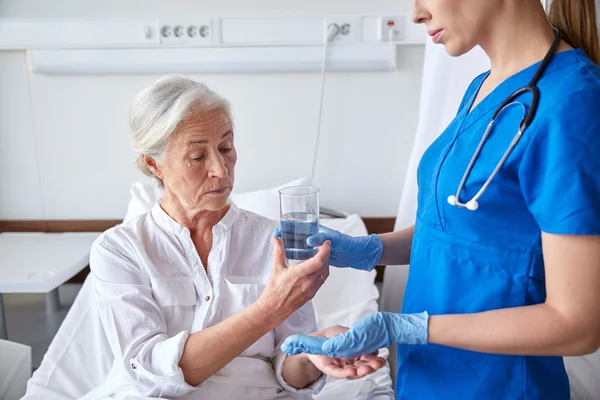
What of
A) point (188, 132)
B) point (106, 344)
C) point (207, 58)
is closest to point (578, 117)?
point (188, 132)

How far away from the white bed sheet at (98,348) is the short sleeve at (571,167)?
982 mm

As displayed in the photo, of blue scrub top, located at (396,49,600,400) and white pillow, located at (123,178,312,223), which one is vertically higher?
blue scrub top, located at (396,49,600,400)

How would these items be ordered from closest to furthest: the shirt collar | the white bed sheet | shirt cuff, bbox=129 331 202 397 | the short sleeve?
1. the short sleeve
2. shirt cuff, bbox=129 331 202 397
3. the shirt collar
4. the white bed sheet

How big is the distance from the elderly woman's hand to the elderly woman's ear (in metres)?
0.48

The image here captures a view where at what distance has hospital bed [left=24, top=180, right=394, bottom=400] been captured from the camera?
1.86 m

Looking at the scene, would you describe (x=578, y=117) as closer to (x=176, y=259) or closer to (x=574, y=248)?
(x=574, y=248)

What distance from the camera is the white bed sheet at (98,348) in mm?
1850

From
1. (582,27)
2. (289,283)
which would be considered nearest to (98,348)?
(289,283)

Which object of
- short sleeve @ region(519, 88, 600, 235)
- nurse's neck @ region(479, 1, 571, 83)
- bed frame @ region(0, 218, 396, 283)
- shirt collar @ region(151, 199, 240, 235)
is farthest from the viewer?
bed frame @ region(0, 218, 396, 283)

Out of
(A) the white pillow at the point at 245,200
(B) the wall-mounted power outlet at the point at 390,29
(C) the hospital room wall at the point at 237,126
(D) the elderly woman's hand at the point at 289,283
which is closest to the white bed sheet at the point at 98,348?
(A) the white pillow at the point at 245,200

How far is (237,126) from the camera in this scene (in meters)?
2.83

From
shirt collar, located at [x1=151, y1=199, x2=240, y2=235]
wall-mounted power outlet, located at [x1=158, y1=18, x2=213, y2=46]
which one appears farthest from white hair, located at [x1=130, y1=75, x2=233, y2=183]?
wall-mounted power outlet, located at [x1=158, y1=18, x2=213, y2=46]

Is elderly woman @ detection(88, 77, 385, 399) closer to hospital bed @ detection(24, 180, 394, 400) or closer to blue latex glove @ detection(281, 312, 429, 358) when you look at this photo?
blue latex glove @ detection(281, 312, 429, 358)

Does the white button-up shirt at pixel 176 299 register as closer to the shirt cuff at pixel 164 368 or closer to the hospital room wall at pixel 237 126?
the shirt cuff at pixel 164 368
